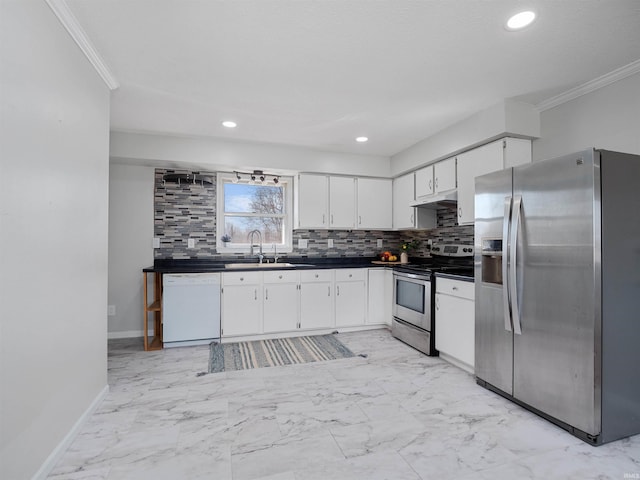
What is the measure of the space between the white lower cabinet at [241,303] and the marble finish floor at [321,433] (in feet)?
2.80

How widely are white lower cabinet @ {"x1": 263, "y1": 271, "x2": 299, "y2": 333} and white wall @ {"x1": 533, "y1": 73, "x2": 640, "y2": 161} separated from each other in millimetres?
2863

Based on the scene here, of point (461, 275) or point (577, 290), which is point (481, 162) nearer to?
point (461, 275)

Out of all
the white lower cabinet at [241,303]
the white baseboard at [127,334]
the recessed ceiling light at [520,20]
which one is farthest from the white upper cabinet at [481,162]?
the white baseboard at [127,334]

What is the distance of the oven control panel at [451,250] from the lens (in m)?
3.78

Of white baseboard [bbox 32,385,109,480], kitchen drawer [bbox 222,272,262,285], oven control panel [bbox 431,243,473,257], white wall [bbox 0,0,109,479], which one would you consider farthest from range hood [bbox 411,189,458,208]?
white baseboard [bbox 32,385,109,480]

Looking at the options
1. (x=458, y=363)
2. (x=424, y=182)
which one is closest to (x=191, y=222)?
(x=424, y=182)

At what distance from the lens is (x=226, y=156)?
3.92 m

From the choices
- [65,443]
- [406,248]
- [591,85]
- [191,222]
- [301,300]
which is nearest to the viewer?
[65,443]

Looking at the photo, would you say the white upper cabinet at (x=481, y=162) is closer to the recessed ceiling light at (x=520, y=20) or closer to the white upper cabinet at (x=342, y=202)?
the recessed ceiling light at (x=520, y=20)

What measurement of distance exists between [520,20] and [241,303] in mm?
3432


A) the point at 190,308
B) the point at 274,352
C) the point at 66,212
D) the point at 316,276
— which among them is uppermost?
the point at 66,212

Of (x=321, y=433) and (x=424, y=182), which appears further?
(x=424, y=182)

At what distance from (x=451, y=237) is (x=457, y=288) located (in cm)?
121

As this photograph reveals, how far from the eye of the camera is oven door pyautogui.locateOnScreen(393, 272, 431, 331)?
341cm
